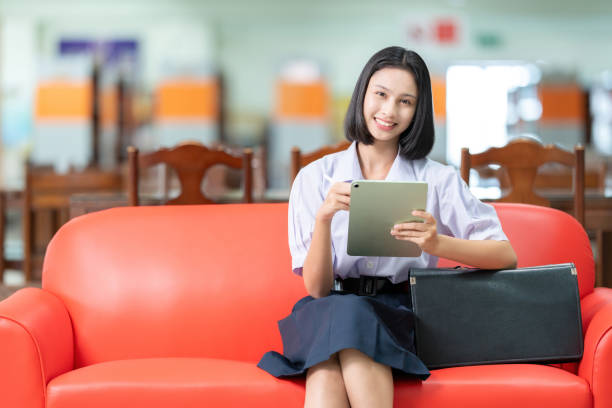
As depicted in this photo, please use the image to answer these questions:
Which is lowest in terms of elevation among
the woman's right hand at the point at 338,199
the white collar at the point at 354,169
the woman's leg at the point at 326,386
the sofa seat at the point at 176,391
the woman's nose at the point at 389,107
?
the sofa seat at the point at 176,391

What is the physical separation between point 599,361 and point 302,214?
0.76 m

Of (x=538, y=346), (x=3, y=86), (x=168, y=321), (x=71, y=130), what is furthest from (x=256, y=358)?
(x=3, y=86)

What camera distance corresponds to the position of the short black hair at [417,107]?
163 centimetres

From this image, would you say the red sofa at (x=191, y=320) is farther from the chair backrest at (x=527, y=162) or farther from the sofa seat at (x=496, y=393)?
the chair backrest at (x=527, y=162)

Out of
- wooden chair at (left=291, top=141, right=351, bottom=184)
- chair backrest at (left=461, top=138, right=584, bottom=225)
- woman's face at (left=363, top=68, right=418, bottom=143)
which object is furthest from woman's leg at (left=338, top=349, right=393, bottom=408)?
chair backrest at (left=461, top=138, right=584, bottom=225)

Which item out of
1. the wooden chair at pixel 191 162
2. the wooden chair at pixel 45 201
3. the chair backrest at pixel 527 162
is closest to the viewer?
the chair backrest at pixel 527 162

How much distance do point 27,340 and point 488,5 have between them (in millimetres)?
8487

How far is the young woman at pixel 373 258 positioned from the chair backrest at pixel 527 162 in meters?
1.25

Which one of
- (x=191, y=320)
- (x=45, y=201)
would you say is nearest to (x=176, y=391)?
(x=191, y=320)

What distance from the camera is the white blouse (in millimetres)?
1637

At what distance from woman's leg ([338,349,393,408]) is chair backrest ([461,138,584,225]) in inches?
64.7

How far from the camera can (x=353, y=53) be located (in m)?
10.3

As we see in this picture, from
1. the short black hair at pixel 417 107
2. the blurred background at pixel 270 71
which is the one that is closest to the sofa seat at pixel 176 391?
the short black hair at pixel 417 107

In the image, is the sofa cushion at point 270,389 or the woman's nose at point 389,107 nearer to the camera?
the sofa cushion at point 270,389
